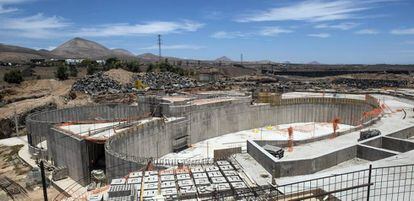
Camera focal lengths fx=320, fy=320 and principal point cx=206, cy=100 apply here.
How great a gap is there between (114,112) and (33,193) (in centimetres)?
1666

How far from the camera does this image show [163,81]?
64562mm

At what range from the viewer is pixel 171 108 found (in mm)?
31250

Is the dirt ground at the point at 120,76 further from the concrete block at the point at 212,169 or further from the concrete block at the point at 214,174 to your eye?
the concrete block at the point at 214,174

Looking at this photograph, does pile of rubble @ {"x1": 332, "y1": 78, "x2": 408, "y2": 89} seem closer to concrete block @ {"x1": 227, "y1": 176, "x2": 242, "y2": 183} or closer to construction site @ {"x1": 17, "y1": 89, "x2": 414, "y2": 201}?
construction site @ {"x1": 17, "y1": 89, "x2": 414, "y2": 201}

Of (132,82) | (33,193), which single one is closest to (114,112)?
(33,193)

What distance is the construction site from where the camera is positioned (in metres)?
11.2

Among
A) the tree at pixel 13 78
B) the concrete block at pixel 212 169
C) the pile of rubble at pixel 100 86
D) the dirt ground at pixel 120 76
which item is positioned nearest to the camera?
the concrete block at pixel 212 169

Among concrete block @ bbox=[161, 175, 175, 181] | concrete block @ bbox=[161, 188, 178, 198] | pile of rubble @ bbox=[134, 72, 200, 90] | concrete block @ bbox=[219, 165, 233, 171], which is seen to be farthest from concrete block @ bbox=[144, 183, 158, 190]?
pile of rubble @ bbox=[134, 72, 200, 90]

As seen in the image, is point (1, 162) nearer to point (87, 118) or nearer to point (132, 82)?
point (87, 118)

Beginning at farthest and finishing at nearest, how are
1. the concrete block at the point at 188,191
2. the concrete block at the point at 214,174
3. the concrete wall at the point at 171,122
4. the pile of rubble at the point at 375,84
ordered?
the pile of rubble at the point at 375,84
the concrete wall at the point at 171,122
the concrete block at the point at 214,174
the concrete block at the point at 188,191

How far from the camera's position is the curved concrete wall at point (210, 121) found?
2292 centimetres

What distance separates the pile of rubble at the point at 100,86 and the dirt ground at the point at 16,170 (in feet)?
70.6

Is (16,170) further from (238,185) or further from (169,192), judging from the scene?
(238,185)

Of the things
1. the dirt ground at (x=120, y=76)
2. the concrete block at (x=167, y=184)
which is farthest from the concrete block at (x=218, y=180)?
the dirt ground at (x=120, y=76)
